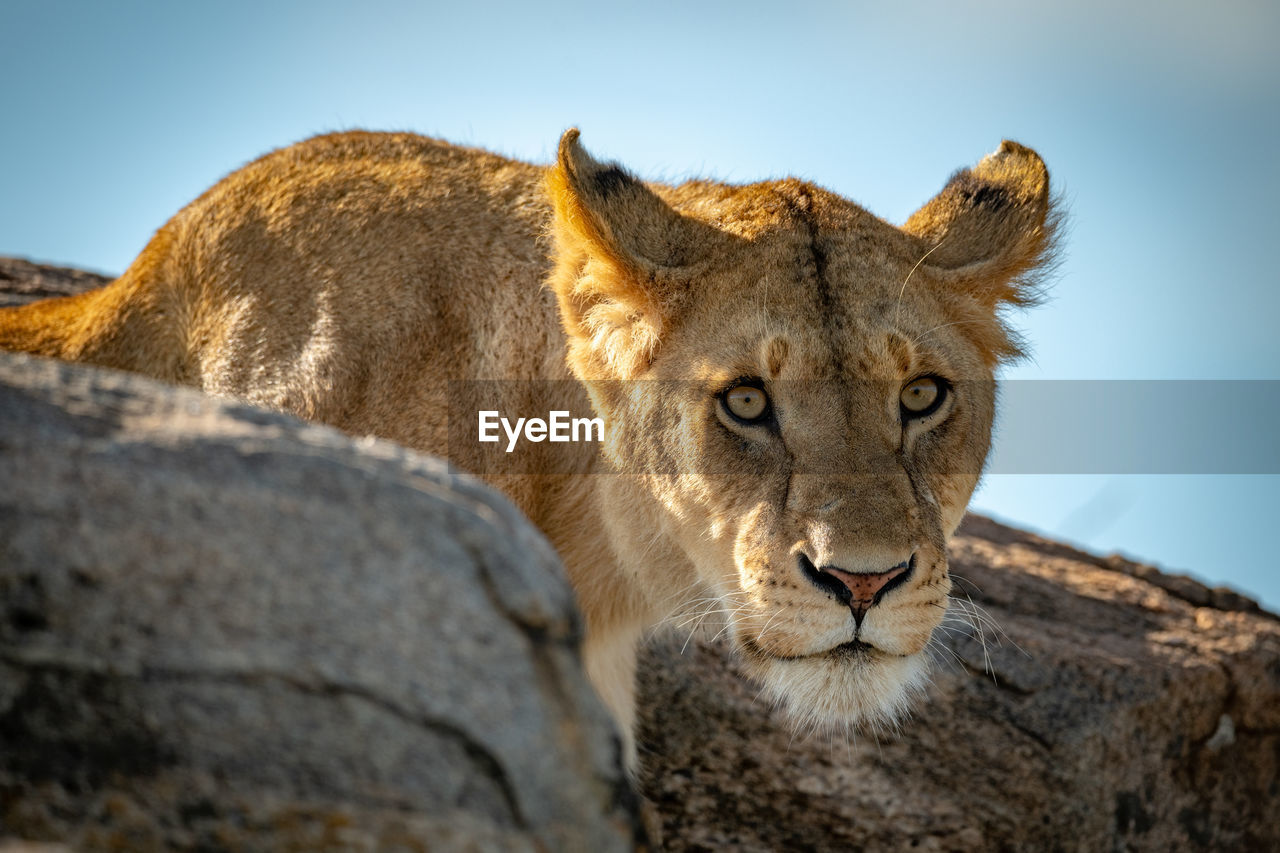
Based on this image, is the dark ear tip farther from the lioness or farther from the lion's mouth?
the lion's mouth

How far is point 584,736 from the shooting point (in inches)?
66.3

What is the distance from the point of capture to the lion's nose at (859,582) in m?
3.01

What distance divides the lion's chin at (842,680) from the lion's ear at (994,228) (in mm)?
1369

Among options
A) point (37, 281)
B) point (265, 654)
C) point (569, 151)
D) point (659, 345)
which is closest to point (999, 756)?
point (659, 345)

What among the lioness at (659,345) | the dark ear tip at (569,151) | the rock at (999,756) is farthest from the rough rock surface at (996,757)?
the dark ear tip at (569,151)

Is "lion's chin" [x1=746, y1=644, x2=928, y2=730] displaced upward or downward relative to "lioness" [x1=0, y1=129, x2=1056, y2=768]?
downward

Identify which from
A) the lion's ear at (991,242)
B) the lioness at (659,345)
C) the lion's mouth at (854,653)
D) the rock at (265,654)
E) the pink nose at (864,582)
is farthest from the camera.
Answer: the lion's ear at (991,242)

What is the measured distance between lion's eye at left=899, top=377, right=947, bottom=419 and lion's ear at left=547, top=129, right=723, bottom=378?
76 cm

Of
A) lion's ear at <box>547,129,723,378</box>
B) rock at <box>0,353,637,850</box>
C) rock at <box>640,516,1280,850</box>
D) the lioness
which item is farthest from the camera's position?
rock at <box>640,516,1280,850</box>

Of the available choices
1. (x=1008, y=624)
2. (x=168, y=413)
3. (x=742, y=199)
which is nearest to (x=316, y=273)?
(x=742, y=199)

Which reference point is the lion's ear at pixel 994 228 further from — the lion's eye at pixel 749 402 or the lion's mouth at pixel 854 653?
the lion's mouth at pixel 854 653

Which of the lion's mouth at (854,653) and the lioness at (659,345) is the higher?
the lioness at (659,345)

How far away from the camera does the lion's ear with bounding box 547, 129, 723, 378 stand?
11.9 feet

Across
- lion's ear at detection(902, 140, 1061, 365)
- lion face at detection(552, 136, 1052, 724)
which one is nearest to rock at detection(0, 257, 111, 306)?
lion face at detection(552, 136, 1052, 724)
